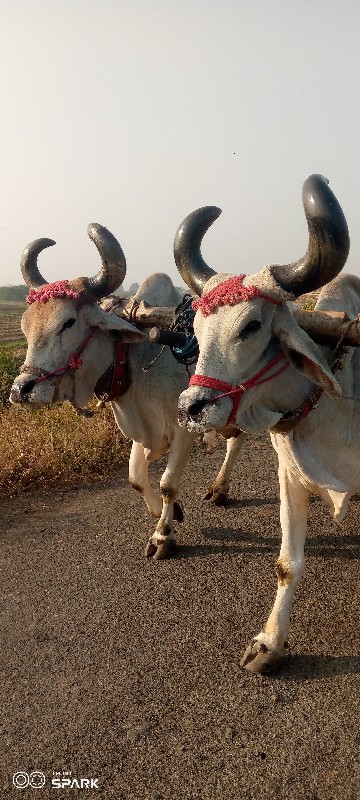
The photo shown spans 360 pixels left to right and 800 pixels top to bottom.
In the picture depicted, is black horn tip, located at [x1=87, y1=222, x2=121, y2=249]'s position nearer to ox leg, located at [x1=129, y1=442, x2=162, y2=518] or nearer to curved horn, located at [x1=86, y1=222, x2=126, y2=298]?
curved horn, located at [x1=86, y1=222, x2=126, y2=298]

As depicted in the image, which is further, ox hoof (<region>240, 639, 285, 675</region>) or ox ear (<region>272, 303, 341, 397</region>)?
ox hoof (<region>240, 639, 285, 675</region>)

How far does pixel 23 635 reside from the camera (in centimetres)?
375

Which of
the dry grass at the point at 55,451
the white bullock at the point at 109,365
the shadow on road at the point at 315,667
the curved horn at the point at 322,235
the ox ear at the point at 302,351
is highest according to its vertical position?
the curved horn at the point at 322,235

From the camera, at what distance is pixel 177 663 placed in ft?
11.1

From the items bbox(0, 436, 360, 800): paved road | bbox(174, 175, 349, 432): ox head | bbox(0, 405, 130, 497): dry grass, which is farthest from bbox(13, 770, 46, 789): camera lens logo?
bbox(0, 405, 130, 497): dry grass

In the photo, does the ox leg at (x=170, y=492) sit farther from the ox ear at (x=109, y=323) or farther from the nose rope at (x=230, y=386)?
the nose rope at (x=230, y=386)

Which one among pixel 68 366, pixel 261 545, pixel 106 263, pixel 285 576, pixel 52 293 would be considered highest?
pixel 106 263

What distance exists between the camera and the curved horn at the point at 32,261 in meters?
4.56

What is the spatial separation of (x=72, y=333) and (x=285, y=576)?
6.72 ft

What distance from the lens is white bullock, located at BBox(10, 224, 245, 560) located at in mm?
3875

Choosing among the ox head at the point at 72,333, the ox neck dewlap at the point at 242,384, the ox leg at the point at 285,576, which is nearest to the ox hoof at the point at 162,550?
the ox head at the point at 72,333

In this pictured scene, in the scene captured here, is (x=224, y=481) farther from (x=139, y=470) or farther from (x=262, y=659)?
(x=262, y=659)

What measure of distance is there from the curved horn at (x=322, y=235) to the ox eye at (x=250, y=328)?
11.1 inches

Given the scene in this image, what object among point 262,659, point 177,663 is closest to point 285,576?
point 262,659
